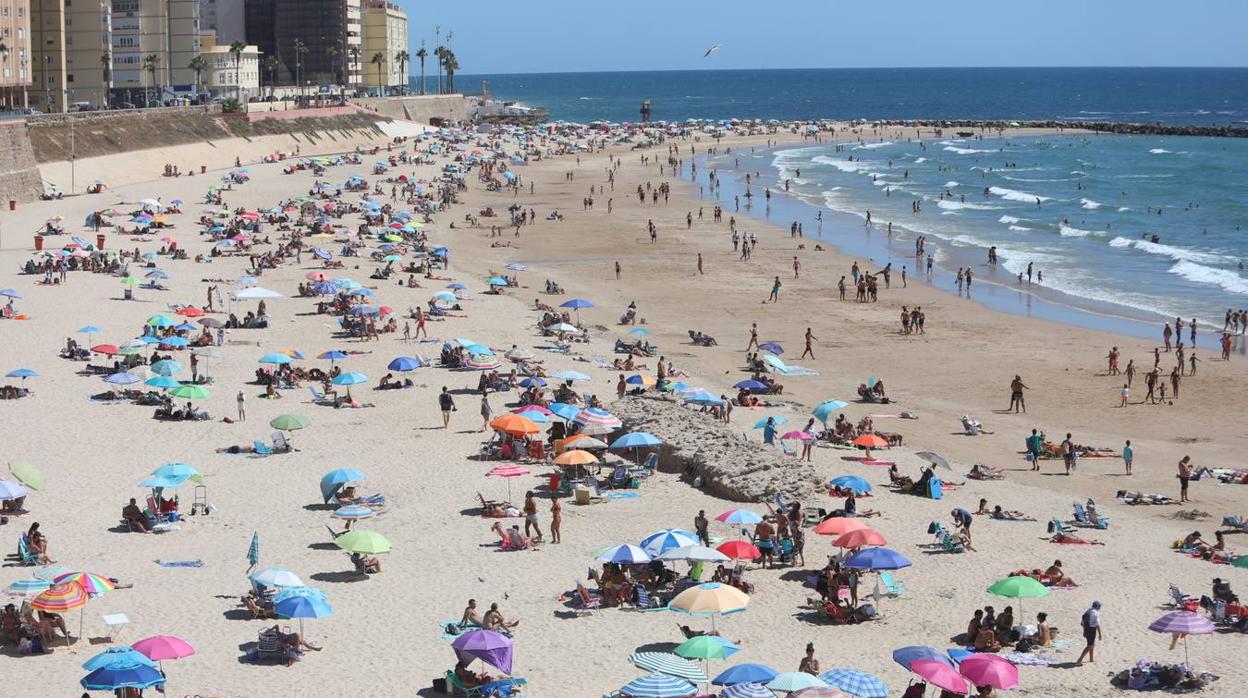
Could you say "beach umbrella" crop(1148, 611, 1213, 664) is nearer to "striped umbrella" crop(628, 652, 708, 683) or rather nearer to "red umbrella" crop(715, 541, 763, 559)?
"red umbrella" crop(715, 541, 763, 559)

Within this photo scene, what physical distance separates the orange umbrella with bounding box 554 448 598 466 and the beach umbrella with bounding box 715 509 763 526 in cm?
310

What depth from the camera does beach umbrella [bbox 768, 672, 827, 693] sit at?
44.3 feet

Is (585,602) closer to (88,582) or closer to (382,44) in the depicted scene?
(88,582)

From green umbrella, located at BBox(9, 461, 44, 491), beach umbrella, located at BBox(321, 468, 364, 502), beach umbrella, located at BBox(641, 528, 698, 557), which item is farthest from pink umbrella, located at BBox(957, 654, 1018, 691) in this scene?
green umbrella, located at BBox(9, 461, 44, 491)

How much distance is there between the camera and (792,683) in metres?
13.5

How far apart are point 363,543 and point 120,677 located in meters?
4.87

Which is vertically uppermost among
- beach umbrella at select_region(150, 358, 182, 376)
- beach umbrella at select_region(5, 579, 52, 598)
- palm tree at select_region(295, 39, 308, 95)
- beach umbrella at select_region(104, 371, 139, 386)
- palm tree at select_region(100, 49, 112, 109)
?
palm tree at select_region(295, 39, 308, 95)

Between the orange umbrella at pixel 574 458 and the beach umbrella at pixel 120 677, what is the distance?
898cm

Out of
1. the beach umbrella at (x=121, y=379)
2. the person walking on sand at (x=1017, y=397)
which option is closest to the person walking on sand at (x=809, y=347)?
the person walking on sand at (x=1017, y=397)

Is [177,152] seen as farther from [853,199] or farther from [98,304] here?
[98,304]

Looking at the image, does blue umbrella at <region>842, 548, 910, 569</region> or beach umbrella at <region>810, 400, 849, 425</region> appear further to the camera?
beach umbrella at <region>810, 400, 849, 425</region>

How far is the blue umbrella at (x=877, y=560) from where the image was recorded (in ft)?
57.2

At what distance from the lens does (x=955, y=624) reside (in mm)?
17000

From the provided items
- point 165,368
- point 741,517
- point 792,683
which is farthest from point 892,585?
point 165,368
